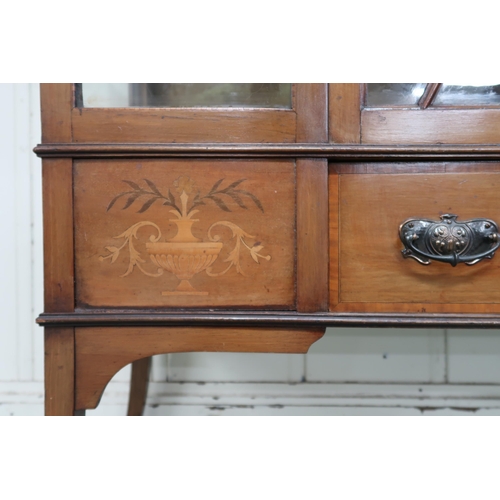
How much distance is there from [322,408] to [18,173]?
0.75 m

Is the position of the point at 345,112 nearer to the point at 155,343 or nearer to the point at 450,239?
the point at 450,239

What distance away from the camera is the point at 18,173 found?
0.79m

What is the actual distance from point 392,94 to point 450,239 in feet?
0.55

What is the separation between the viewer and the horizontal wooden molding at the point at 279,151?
42cm

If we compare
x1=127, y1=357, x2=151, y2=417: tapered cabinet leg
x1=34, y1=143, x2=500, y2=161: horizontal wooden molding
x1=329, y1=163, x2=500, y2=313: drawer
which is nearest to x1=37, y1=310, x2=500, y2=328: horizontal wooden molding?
x1=329, y1=163, x2=500, y2=313: drawer

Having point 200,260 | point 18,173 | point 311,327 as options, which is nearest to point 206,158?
point 200,260

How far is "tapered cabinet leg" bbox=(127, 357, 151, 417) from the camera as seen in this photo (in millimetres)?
775

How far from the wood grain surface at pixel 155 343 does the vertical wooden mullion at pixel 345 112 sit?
0.68 feet

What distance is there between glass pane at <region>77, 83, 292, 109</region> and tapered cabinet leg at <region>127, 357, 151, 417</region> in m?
0.49

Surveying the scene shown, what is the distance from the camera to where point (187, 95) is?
0.46 m

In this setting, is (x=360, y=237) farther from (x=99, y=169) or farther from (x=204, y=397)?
(x=204, y=397)

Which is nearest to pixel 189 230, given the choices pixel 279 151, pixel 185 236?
pixel 185 236

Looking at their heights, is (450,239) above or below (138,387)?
above

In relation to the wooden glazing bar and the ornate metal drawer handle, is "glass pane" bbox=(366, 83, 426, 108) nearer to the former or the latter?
the wooden glazing bar
